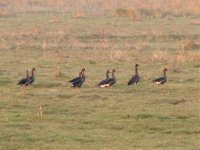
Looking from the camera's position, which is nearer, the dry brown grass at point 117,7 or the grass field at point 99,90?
the grass field at point 99,90

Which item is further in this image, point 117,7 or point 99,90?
point 117,7

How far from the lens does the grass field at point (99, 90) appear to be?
12.3 metres

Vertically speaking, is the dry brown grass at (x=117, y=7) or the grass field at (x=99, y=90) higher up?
the dry brown grass at (x=117, y=7)

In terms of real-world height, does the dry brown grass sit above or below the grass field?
above

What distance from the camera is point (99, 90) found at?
56.5 ft

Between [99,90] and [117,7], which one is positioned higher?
[117,7]

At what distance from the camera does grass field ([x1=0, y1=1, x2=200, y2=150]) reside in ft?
40.2

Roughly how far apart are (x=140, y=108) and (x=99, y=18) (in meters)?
21.2

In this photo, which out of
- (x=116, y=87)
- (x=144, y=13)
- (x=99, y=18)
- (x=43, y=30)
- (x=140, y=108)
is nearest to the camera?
(x=140, y=108)

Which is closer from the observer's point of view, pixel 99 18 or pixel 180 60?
pixel 180 60

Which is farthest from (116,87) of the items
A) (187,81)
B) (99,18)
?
(99,18)

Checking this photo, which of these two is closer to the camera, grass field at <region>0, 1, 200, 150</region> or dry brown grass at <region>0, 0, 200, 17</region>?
grass field at <region>0, 1, 200, 150</region>

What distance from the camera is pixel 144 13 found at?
38.1 m

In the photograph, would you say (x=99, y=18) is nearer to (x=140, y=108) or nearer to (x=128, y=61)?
(x=128, y=61)
